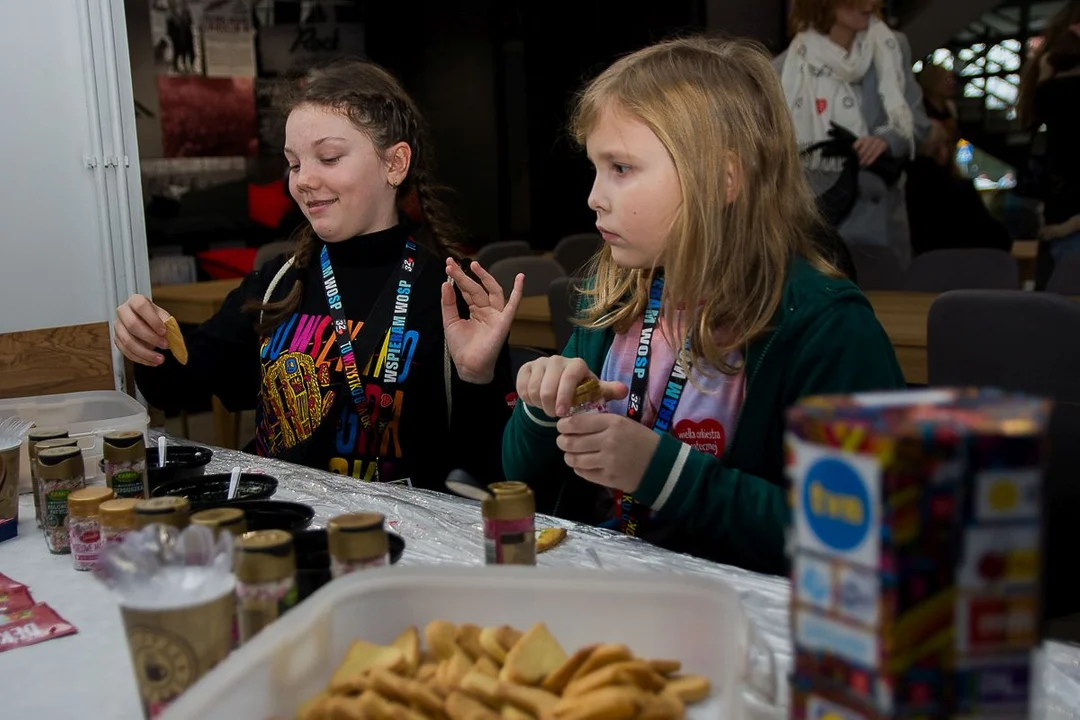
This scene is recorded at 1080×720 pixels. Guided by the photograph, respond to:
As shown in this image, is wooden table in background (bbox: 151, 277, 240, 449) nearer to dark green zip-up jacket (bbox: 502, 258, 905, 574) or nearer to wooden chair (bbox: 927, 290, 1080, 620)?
wooden chair (bbox: 927, 290, 1080, 620)

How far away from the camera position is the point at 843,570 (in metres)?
0.58

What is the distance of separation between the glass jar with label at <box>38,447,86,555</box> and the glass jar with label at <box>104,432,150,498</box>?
0.14 feet

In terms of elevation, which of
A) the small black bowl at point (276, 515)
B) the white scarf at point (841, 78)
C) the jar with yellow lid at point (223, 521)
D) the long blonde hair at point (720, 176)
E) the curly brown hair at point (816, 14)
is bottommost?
the small black bowl at point (276, 515)

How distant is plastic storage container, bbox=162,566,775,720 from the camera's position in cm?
86

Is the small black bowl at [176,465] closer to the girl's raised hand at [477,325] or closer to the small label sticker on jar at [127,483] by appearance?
the small label sticker on jar at [127,483]

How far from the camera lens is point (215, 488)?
4.90ft

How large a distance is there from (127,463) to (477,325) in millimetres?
654

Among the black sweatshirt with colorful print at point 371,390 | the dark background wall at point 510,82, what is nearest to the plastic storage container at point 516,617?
the black sweatshirt with colorful print at point 371,390

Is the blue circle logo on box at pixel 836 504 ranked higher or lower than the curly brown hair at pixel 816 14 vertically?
lower

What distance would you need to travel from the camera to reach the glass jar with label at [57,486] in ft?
4.66

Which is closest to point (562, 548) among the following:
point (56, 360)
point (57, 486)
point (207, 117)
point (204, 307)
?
point (57, 486)

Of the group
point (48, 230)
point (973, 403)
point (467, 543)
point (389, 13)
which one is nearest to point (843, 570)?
point (973, 403)

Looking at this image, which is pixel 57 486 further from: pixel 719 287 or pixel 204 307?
pixel 204 307

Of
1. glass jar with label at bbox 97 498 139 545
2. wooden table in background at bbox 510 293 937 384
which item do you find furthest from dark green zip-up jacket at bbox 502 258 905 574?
wooden table in background at bbox 510 293 937 384
